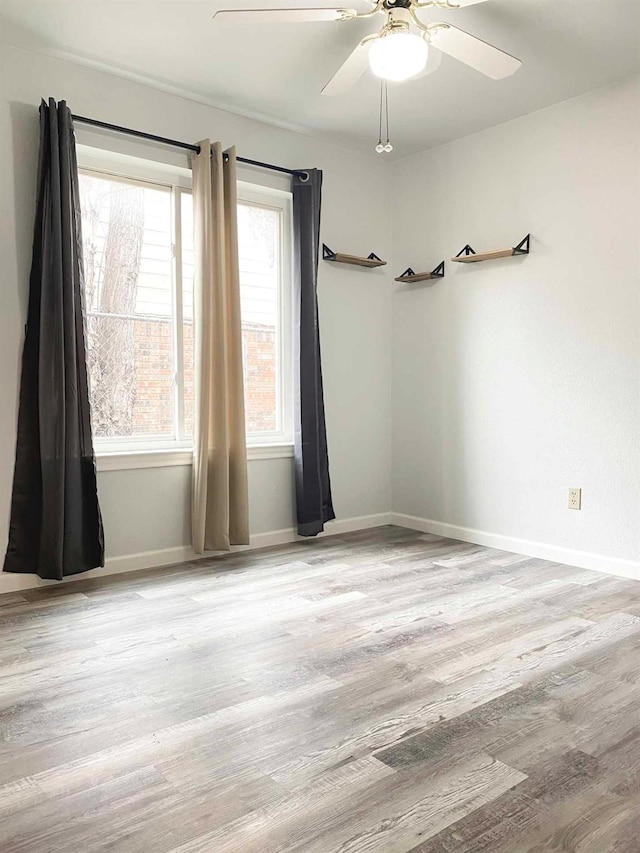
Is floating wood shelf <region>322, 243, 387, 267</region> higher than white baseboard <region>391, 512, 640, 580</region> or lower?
higher

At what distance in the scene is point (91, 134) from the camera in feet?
11.4

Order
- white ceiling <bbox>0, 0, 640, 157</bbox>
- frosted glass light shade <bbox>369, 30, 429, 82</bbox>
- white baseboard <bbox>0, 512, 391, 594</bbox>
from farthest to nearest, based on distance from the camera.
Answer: white baseboard <bbox>0, 512, 391, 594</bbox> < white ceiling <bbox>0, 0, 640, 157</bbox> < frosted glass light shade <bbox>369, 30, 429, 82</bbox>

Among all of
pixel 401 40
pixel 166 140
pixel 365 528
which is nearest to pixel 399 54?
pixel 401 40

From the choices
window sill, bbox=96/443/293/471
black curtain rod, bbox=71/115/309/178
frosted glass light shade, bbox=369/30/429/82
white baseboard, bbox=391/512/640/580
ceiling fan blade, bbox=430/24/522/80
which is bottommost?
white baseboard, bbox=391/512/640/580

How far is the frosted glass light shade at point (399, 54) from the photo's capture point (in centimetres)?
231

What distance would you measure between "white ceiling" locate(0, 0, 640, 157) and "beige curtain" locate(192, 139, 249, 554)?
0.46 meters

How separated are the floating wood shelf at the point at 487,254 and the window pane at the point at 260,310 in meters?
1.17

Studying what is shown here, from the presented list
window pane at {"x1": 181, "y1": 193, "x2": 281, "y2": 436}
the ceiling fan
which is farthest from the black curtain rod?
the ceiling fan

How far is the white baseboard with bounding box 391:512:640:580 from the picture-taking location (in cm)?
359

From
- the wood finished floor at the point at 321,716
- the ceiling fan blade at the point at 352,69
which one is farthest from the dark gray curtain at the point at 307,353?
the ceiling fan blade at the point at 352,69

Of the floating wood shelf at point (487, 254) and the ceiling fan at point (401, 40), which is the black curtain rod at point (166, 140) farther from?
the ceiling fan at point (401, 40)

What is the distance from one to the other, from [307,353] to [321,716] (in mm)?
2521

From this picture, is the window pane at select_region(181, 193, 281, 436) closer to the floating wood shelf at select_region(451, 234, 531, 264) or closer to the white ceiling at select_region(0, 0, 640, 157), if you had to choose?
the white ceiling at select_region(0, 0, 640, 157)

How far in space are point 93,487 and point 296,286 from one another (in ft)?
5.68
